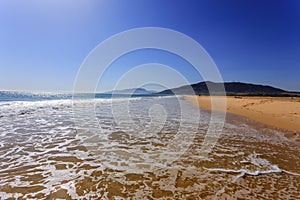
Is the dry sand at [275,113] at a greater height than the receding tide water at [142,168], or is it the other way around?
the dry sand at [275,113]

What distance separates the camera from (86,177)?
4.46 meters

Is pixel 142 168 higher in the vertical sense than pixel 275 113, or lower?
lower

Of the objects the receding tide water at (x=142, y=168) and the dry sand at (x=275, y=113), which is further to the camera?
the dry sand at (x=275, y=113)

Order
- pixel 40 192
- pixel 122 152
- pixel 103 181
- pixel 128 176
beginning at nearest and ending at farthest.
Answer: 1. pixel 40 192
2. pixel 103 181
3. pixel 128 176
4. pixel 122 152

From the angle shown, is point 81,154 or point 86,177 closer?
point 86,177

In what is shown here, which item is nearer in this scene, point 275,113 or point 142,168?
point 142,168

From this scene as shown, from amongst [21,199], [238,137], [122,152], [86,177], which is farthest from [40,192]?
[238,137]

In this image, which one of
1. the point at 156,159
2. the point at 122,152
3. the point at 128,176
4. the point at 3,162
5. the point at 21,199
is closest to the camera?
the point at 21,199

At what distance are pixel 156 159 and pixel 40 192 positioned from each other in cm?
309

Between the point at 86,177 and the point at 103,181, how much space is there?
0.47 m

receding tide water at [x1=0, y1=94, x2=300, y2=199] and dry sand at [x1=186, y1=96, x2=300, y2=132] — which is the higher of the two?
dry sand at [x1=186, y1=96, x2=300, y2=132]

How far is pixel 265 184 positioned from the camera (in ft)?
14.3

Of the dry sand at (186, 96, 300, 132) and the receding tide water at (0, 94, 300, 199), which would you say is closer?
the receding tide water at (0, 94, 300, 199)

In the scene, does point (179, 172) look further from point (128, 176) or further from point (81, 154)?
point (81, 154)
